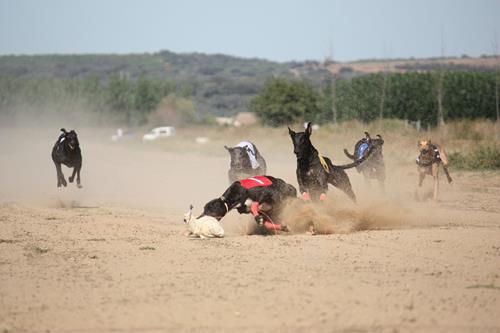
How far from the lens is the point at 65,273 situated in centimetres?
1045

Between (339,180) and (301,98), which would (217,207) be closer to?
(339,180)

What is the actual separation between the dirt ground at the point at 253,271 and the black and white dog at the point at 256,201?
1.08 feet

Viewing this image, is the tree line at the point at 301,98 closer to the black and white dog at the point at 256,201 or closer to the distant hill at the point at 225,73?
the distant hill at the point at 225,73

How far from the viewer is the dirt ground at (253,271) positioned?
8.12 metres

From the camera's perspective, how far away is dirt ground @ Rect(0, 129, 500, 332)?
8.12 metres

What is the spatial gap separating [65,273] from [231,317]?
302 cm

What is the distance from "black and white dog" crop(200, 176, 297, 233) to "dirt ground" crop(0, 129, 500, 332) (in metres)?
0.33

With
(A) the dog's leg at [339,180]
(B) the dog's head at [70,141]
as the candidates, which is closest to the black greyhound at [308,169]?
(A) the dog's leg at [339,180]

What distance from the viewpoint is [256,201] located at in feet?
42.9

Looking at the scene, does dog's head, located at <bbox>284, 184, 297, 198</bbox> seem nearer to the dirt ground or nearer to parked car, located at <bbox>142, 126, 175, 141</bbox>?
the dirt ground

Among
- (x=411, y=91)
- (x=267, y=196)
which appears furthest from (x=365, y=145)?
(x=411, y=91)

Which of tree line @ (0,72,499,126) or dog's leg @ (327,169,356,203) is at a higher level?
tree line @ (0,72,499,126)

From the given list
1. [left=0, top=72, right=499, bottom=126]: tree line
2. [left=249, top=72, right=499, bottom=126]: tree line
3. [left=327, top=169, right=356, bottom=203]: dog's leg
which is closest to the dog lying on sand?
[left=327, top=169, right=356, bottom=203]: dog's leg

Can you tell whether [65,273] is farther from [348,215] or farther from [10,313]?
[348,215]
